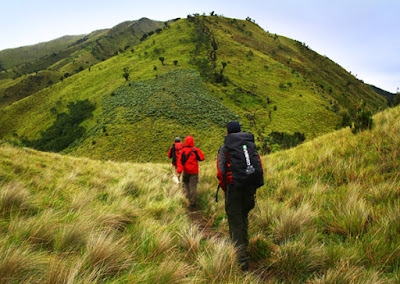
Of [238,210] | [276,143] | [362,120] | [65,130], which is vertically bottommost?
[65,130]

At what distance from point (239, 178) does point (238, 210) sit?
573 mm

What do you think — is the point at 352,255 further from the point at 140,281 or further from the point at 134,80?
the point at 134,80

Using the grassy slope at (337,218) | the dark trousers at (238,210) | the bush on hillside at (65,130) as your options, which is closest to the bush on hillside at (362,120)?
the grassy slope at (337,218)

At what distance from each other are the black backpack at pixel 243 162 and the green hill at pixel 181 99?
90.4ft

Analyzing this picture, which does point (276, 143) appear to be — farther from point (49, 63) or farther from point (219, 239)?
point (49, 63)

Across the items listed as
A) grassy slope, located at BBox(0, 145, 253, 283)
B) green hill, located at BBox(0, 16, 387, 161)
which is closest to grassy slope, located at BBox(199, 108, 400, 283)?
grassy slope, located at BBox(0, 145, 253, 283)

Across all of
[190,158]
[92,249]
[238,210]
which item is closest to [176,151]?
[190,158]

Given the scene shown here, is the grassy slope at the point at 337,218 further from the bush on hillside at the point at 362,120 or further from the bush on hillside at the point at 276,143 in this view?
the bush on hillside at the point at 276,143

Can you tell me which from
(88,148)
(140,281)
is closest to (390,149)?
(140,281)

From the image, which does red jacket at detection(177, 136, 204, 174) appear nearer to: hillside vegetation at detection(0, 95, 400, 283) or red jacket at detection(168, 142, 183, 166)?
red jacket at detection(168, 142, 183, 166)

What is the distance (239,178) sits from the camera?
2748 millimetres

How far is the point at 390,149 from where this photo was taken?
13.0 feet

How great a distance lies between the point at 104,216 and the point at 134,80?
174ft

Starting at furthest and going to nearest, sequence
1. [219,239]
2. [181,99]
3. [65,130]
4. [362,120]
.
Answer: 1. [181,99]
2. [65,130]
3. [362,120]
4. [219,239]
